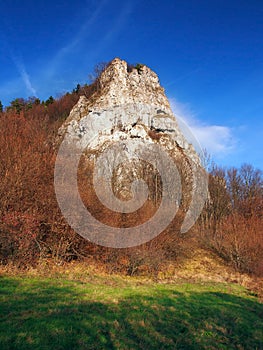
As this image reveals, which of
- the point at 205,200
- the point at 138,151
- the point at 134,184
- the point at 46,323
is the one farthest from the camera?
the point at 138,151

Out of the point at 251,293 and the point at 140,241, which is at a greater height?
the point at 140,241

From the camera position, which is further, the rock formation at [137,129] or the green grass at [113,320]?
the rock formation at [137,129]

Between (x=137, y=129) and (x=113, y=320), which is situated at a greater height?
(x=137, y=129)

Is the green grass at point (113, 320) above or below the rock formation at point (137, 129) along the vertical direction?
below

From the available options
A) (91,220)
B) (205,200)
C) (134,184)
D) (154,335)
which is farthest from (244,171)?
(154,335)

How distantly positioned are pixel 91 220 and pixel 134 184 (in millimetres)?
10483

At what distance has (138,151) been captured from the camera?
35.4 metres

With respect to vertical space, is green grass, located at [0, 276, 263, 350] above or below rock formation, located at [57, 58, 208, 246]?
below

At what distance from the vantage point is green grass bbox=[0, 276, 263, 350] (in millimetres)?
4537

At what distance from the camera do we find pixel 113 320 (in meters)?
5.84

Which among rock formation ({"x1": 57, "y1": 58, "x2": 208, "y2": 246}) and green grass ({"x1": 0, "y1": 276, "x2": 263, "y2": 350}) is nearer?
green grass ({"x1": 0, "y1": 276, "x2": 263, "y2": 350})

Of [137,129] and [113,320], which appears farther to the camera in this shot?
[137,129]

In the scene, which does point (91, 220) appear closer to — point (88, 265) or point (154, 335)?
point (88, 265)

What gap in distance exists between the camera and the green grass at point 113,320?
454 centimetres
